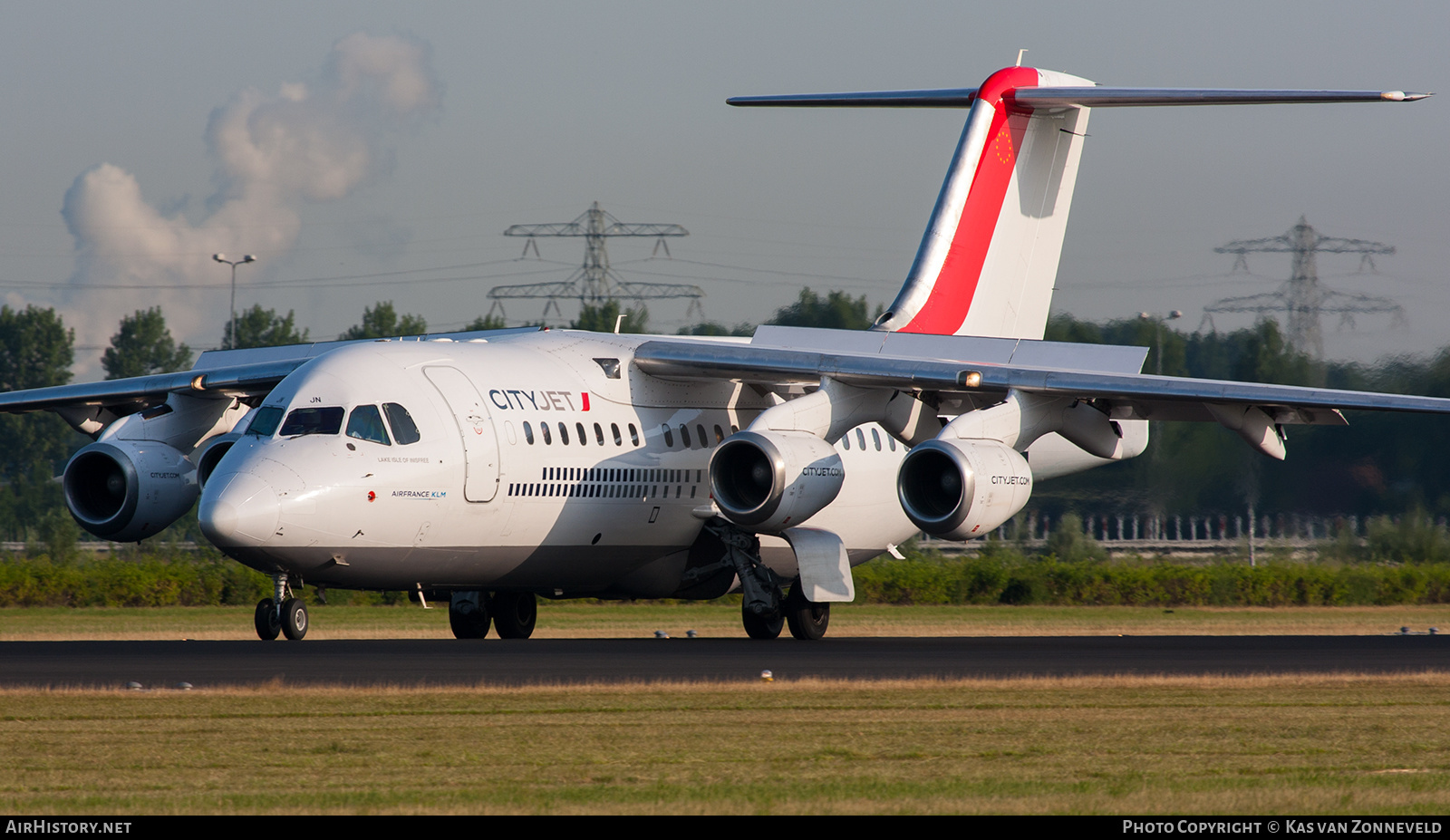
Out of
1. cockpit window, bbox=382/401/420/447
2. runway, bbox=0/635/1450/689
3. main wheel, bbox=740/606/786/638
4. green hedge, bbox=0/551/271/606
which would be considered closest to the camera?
runway, bbox=0/635/1450/689

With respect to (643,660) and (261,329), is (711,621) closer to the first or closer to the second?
(643,660)

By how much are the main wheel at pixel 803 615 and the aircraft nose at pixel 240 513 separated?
22.1 feet

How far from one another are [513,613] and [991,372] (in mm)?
6552

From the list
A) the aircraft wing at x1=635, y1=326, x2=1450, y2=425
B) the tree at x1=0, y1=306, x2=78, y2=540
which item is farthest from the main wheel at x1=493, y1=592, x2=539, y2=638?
the tree at x1=0, y1=306, x2=78, y2=540

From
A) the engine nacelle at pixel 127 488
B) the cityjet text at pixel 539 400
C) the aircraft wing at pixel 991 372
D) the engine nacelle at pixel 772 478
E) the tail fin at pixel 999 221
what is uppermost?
the tail fin at pixel 999 221

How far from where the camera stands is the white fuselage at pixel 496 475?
18016mm

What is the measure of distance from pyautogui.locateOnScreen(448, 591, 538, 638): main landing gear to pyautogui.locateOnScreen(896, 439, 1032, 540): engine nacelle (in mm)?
5273

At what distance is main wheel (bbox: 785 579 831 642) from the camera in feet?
72.1

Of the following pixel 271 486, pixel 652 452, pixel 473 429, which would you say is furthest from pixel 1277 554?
pixel 271 486

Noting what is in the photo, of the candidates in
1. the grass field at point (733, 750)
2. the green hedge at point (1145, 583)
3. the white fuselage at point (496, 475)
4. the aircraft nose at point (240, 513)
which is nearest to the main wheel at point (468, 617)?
the white fuselage at point (496, 475)

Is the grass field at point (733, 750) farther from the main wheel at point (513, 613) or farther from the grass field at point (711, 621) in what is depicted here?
the grass field at point (711, 621)

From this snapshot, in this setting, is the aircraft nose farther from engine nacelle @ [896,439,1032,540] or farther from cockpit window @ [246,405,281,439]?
engine nacelle @ [896,439,1032,540]

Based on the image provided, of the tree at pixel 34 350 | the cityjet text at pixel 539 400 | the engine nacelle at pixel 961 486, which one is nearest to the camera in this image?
the engine nacelle at pixel 961 486

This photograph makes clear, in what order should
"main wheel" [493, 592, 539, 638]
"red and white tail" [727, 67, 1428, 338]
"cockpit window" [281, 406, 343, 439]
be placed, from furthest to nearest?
1. "red and white tail" [727, 67, 1428, 338]
2. "main wheel" [493, 592, 539, 638]
3. "cockpit window" [281, 406, 343, 439]
